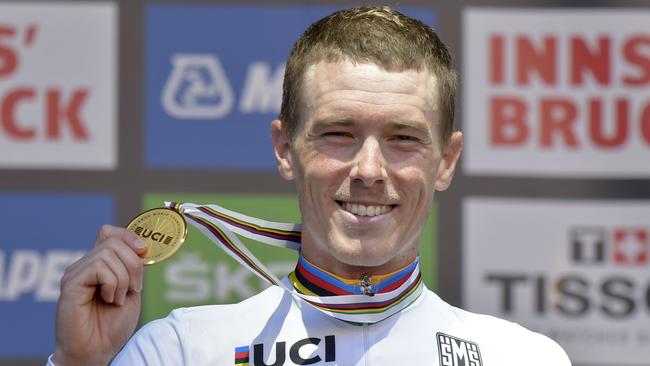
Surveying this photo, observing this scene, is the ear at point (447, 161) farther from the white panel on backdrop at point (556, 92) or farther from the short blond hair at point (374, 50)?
the white panel on backdrop at point (556, 92)

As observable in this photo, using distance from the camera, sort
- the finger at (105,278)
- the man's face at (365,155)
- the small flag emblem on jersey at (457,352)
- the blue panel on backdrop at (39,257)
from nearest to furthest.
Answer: the finger at (105,278), the man's face at (365,155), the small flag emblem on jersey at (457,352), the blue panel on backdrop at (39,257)

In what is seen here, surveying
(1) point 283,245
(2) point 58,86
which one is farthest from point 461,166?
(1) point 283,245

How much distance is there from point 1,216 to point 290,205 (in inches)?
40.1

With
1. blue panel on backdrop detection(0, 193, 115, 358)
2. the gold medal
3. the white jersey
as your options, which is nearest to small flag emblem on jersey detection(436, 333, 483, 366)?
the white jersey

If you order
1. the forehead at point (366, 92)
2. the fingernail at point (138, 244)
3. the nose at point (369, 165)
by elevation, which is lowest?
the fingernail at point (138, 244)

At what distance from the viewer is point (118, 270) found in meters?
1.81

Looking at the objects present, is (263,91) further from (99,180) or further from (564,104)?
(564,104)

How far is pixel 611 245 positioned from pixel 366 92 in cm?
231

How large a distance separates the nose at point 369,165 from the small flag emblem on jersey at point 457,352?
35cm

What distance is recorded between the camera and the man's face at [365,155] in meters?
1.93

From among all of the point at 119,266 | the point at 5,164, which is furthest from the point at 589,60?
the point at 119,266

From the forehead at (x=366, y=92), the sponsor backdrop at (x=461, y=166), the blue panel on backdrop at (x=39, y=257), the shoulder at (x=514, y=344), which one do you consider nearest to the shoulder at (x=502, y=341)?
the shoulder at (x=514, y=344)

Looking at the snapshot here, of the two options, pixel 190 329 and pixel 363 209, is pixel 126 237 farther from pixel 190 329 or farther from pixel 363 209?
pixel 363 209

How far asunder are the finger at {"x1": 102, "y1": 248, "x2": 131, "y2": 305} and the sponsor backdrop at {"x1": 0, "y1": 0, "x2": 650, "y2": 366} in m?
2.13
